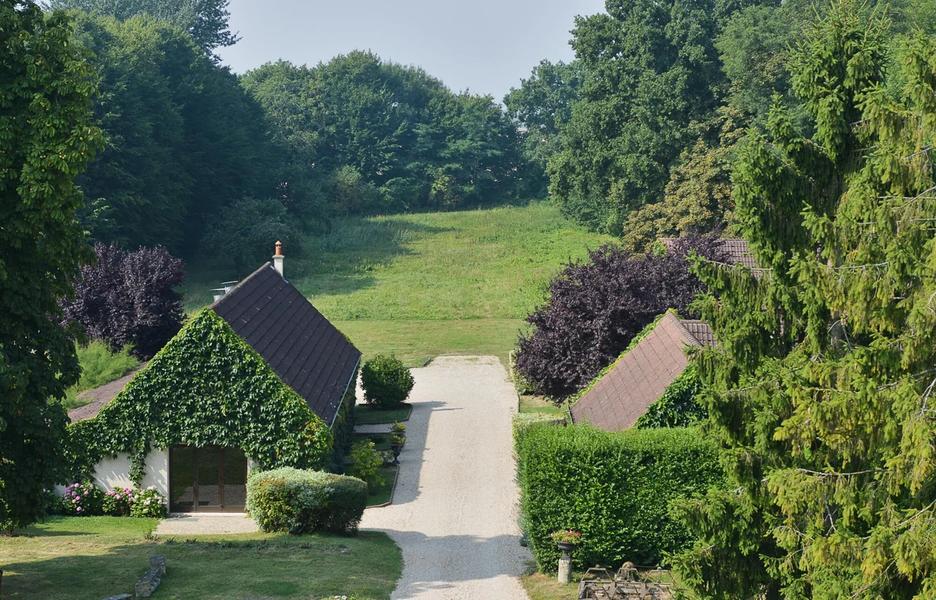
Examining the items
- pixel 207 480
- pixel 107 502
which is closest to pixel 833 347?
pixel 207 480

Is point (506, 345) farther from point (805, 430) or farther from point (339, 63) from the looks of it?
point (339, 63)

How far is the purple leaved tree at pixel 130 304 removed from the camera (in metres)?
40.7

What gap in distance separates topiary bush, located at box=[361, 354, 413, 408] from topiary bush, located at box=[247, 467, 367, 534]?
15782mm

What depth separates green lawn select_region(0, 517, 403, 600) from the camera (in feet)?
62.4

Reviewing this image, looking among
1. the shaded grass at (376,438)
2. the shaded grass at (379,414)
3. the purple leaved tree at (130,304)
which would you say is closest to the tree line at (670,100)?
the shaded grass at (379,414)

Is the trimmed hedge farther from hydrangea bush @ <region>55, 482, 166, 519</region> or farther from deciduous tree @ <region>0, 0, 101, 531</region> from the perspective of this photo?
hydrangea bush @ <region>55, 482, 166, 519</region>

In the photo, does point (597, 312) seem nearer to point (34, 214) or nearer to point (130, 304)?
point (130, 304)

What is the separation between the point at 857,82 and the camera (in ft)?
47.2

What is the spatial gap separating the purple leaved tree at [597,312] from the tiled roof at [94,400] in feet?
46.5

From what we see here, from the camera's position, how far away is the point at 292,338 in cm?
3148

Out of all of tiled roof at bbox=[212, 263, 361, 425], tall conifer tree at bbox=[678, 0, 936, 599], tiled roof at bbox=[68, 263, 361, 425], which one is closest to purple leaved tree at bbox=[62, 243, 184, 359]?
tiled roof at bbox=[212, 263, 361, 425]

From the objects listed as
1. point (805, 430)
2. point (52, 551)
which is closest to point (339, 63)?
point (52, 551)

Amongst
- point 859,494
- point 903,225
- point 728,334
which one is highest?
point 903,225

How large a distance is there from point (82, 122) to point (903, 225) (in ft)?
44.6
